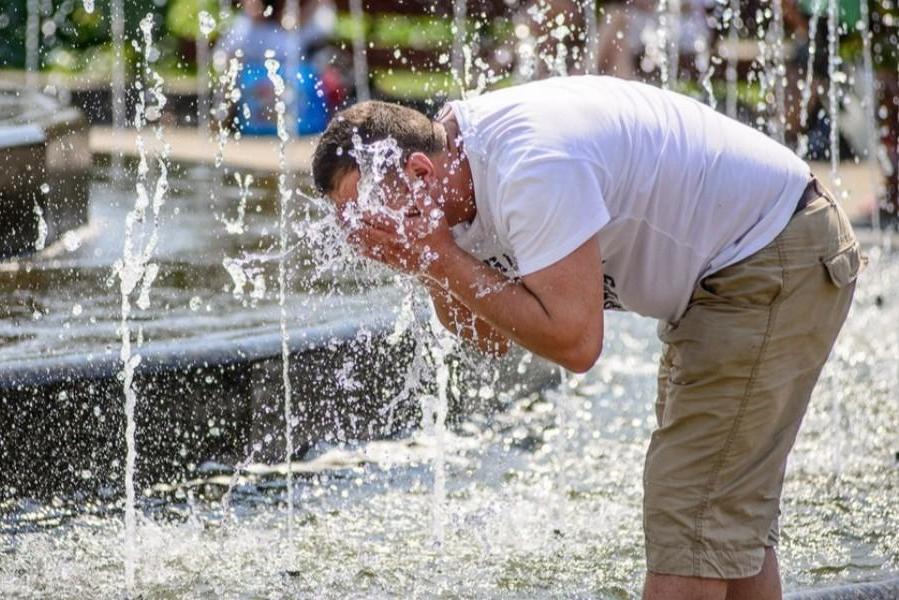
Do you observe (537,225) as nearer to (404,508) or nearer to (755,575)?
(755,575)

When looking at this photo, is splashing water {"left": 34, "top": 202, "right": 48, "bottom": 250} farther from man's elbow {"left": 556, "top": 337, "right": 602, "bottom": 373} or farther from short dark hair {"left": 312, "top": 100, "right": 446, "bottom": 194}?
man's elbow {"left": 556, "top": 337, "right": 602, "bottom": 373}

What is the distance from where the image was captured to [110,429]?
4.72m

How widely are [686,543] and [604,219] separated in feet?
2.24

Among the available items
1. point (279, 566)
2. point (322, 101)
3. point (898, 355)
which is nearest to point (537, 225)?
point (279, 566)

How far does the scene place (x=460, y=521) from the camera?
451 centimetres

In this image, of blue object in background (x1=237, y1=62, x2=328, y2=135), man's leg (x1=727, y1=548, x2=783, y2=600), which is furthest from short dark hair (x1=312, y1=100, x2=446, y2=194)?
blue object in background (x1=237, y1=62, x2=328, y2=135)

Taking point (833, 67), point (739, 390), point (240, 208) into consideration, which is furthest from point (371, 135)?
point (833, 67)

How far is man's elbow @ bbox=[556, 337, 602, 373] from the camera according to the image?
2957mm

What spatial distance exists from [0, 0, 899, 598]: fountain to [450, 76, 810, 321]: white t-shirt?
1.74 feet

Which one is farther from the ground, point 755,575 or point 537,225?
point 537,225

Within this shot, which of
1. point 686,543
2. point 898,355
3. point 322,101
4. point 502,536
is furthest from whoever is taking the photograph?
point 322,101

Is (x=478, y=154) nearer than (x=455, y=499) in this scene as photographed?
Yes

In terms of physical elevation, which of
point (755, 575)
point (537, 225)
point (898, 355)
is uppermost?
point (537, 225)

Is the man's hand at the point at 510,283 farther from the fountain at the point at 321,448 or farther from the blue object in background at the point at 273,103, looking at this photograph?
the blue object in background at the point at 273,103
